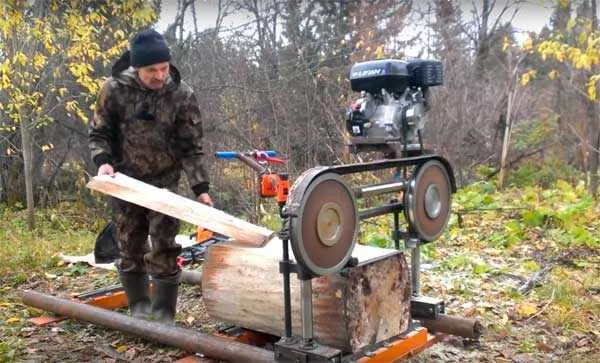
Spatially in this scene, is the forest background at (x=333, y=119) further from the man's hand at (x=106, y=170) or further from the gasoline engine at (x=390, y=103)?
the gasoline engine at (x=390, y=103)

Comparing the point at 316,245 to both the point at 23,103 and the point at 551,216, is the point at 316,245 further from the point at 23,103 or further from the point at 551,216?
the point at 23,103

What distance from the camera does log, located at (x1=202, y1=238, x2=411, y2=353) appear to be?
12.1 ft

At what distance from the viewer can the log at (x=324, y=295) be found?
3697mm

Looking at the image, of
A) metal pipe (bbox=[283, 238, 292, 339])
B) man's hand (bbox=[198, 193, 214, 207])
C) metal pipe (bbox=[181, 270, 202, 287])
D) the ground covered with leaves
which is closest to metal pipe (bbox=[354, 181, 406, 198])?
metal pipe (bbox=[283, 238, 292, 339])

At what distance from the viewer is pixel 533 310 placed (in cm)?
507

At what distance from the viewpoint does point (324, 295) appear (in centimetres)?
373

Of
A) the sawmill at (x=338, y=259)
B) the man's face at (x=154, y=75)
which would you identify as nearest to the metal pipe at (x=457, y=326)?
the sawmill at (x=338, y=259)

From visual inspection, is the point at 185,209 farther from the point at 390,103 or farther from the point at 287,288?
the point at 390,103

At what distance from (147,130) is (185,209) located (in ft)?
3.31

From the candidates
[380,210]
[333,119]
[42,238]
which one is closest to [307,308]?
[380,210]

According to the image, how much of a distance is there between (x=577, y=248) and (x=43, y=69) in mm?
8574

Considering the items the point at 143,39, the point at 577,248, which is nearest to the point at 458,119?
the point at 577,248

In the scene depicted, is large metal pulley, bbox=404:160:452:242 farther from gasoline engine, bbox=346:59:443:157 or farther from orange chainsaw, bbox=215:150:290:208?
orange chainsaw, bbox=215:150:290:208

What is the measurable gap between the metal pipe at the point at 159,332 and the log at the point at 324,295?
37cm
